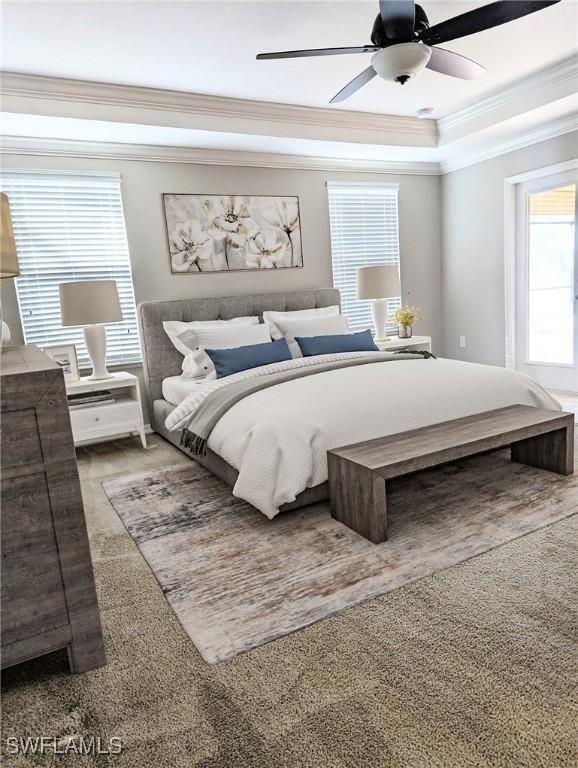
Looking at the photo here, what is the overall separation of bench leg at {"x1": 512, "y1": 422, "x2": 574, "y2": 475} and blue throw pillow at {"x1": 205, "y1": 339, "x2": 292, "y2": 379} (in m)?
1.80

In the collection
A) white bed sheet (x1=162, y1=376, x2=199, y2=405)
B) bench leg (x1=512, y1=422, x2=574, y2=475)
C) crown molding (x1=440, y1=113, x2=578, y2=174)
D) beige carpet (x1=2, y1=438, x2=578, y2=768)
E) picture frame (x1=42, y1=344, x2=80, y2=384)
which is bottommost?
beige carpet (x1=2, y1=438, x2=578, y2=768)

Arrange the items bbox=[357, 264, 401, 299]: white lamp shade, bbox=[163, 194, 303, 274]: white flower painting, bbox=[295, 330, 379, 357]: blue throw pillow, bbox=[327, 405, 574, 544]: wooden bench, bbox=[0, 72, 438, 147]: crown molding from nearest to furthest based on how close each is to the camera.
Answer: bbox=[327, 405, 574, 544]: wooden bench
bbox=[0, 72, 438, 147]: crown molding
bbox=[295, 330, 379, 357]: blue throw pillow
bbox=[163, 194, 303, 274]: white flower painting
bbox=[357, 264, 401, 299]: white lamp shade

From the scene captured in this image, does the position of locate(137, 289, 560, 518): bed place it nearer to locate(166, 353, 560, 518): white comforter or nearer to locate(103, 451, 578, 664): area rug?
locate(166, 353, 560, 518): white comforter

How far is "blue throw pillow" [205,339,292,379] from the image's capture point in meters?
3.76

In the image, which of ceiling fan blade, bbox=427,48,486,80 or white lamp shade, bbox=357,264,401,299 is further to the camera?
white lamp shade, bbox=357,264,401,299

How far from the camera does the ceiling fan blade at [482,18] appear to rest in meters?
2.14

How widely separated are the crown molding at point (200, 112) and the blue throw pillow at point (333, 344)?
69.1 inches

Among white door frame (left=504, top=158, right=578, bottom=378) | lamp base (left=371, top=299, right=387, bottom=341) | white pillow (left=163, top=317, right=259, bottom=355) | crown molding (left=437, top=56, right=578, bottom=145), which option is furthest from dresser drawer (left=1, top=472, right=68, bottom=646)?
white door frame (left=504, top=158, right=578, bottom=378)

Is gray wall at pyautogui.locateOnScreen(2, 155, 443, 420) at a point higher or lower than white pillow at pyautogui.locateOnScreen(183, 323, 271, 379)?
higher

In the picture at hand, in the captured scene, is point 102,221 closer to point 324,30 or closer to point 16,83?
point 16,83

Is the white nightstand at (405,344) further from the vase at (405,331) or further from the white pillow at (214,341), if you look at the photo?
the white pillow at (214,341)

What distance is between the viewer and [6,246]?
1821 millimetres

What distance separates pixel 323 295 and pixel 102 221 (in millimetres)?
2126

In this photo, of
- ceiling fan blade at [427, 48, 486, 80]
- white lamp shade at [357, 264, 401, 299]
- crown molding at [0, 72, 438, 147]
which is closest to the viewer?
ceiling fan blade at [427, 48, 486, 80]
